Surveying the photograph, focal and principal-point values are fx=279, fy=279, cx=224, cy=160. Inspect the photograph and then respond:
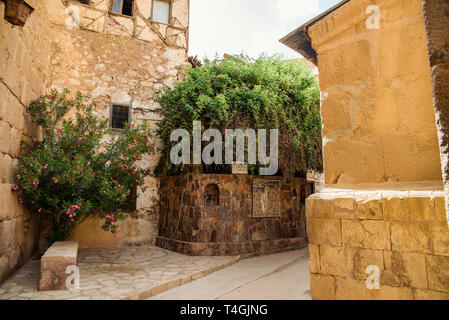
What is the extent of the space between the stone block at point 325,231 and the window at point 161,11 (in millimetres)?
9584

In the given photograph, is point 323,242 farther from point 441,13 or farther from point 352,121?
point 441,13

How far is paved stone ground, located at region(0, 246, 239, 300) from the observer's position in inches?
159

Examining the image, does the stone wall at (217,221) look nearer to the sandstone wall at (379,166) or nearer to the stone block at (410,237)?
the sandstone wall at (379,166)

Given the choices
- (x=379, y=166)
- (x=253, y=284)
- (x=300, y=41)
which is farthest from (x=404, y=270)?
(x=253, y=284)

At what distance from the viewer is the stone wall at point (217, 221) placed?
748cm

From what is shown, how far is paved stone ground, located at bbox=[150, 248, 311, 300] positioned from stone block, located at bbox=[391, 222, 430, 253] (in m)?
2.79

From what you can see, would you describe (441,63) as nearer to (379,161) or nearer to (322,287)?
(379,161)

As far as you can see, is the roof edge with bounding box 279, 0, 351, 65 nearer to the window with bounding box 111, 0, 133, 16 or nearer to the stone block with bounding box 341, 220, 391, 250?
the stone block with bounding box 341, 220, 391, 250

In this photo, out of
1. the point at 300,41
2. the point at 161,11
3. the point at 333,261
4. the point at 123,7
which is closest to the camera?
the point at 333,261

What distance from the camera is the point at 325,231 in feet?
7.02

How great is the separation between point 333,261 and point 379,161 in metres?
0.86

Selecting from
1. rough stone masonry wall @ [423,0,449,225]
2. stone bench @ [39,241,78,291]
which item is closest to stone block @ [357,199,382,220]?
rough stone masonry wall @ [423,0,449,225]

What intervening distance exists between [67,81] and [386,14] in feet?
27.9

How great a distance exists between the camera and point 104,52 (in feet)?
28.7
